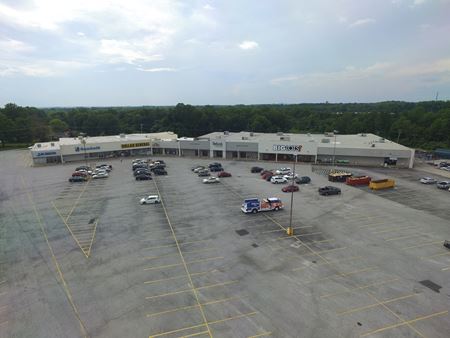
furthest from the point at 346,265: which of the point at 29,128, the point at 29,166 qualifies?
the point at 29,128

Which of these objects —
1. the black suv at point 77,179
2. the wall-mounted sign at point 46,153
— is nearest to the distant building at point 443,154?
the black suv at point 77,179

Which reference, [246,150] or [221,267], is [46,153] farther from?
[221,267]

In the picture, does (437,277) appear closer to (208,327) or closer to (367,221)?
(367,221)

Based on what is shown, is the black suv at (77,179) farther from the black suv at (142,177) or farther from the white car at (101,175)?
the black suv at (142,177)

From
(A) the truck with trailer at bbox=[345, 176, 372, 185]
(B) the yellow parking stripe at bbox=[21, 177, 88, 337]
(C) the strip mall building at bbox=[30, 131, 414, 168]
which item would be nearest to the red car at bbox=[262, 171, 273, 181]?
(C) the strip mall building at bbox=[30, 131, 414, 168]

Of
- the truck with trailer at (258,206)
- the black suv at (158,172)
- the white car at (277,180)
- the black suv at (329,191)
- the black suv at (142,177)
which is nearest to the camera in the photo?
the truck with trailer at (258,206)

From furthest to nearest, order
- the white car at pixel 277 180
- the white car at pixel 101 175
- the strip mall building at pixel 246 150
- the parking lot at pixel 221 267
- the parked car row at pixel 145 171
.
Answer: the strip mall building at pixel 246 150 < the white car at pixel 101 175 < the parked car row at pixel 145 171 < the white car at pixel 277 180 < the parking lot at pixel 221 267
